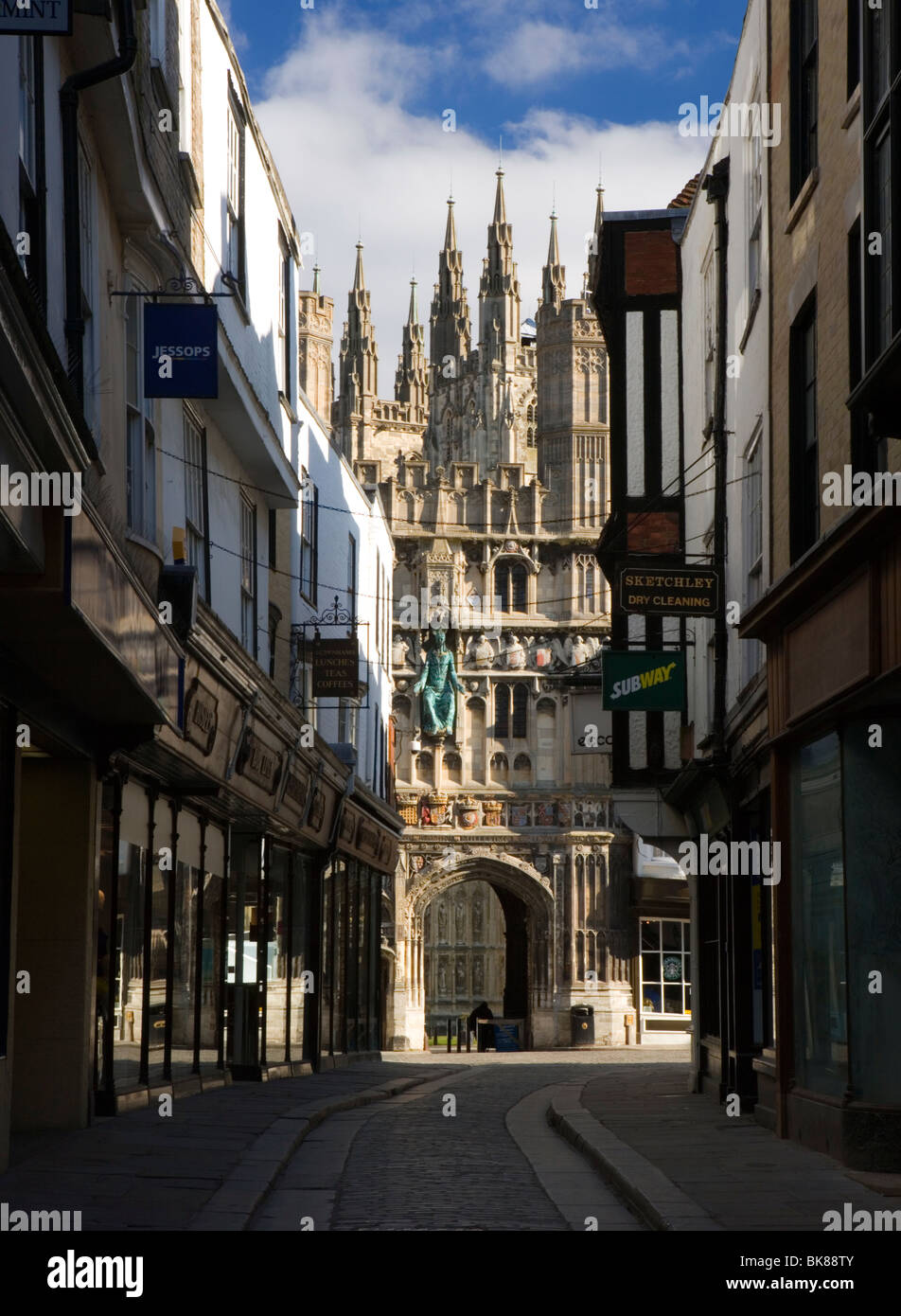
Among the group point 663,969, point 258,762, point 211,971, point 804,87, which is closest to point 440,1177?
point 211,971

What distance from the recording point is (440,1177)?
38.2 ft

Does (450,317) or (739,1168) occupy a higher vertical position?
(450,317)

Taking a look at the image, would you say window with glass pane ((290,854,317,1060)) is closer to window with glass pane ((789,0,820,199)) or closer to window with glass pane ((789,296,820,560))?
window with glass pane ((789,296,820,560))

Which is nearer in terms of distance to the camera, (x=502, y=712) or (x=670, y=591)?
(x=670, y=591)

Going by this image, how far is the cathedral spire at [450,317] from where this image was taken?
104838 millimetres

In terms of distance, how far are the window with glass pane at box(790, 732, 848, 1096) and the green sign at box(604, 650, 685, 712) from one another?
6.35 meters

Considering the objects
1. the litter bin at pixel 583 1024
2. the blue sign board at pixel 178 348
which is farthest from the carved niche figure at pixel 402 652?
the blue sign board at pixel 178 348

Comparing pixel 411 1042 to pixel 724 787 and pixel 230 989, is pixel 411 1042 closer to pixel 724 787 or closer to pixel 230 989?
pixel 230 989

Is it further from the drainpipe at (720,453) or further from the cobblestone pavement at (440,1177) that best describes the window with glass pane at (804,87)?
the cobblestone pavement at (440,1177)

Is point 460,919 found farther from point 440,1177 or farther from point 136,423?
point 440,1177

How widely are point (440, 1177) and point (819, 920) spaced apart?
10.2 feet

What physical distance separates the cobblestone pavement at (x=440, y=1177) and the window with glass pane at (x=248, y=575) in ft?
18.4

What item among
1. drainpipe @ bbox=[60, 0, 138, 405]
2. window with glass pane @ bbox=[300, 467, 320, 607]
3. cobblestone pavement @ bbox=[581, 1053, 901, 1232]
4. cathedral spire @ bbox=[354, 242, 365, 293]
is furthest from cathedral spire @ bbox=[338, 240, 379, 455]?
drainpipe @ bbox=[60, 0, 138, 405]
